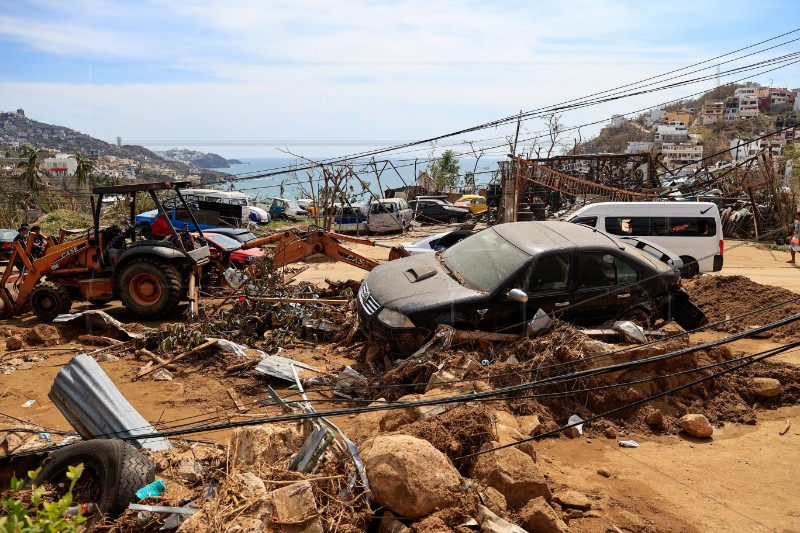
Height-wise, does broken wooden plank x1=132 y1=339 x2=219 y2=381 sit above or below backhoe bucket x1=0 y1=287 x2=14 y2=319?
below

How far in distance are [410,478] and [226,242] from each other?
10038 mm

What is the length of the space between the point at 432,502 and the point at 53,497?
2691 millimetres

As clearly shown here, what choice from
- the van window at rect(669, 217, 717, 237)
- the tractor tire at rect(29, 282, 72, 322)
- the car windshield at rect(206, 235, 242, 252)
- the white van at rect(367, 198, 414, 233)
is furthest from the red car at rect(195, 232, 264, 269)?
the white van at rect(367, 198, 414, 233)

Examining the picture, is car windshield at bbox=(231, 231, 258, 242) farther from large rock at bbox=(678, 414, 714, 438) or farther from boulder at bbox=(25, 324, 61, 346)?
large rock at bbox=(678, 414, 714, 438)

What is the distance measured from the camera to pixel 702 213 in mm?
14312

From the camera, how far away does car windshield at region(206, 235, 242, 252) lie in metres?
12.9

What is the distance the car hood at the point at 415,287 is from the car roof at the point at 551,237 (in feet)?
3.22

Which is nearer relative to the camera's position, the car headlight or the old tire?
the old tire

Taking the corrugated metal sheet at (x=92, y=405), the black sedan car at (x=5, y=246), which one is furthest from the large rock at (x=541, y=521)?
the black sedan car at (x=5, y=246)

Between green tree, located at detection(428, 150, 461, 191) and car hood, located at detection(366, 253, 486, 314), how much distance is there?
111 feet

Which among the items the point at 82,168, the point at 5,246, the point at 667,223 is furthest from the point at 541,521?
the point at 82,168

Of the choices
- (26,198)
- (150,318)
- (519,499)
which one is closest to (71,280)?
(150,318)

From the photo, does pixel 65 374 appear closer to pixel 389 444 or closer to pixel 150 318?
pixel 389 444

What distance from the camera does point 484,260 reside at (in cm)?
800
